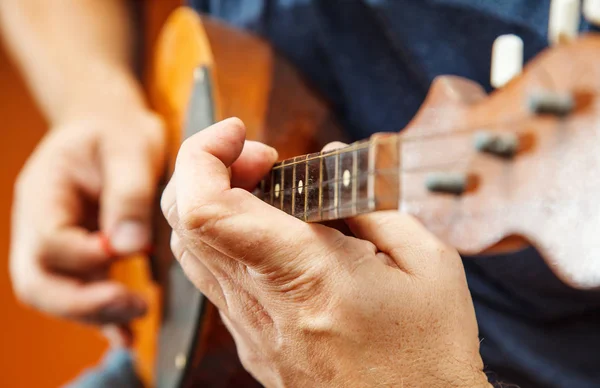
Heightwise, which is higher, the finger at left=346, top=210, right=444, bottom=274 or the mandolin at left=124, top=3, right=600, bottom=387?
the mandolin at left=124, top=3, right=600, bottom=387

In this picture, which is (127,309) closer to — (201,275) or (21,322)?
(201,275)

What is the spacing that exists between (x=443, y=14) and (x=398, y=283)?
0.89ft

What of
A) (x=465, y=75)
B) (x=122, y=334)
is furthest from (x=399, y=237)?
(x=122, y=334)

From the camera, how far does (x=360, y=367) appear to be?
268mm

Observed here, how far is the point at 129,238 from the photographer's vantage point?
1.91 ft

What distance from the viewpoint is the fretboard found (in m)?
0.26

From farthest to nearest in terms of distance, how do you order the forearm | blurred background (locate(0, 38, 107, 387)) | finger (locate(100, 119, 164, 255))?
1. blurred background (locate(0, 38, 107, 387))
2. the forearm
3. finger (locate(100, 119, 164, 255))

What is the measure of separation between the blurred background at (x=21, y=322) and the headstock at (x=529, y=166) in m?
1.18

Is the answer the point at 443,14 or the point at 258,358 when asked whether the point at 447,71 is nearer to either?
the point at 443,14

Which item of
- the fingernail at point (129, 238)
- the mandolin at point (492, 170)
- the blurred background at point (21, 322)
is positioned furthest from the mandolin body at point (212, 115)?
the blurred background at point (21, 322)

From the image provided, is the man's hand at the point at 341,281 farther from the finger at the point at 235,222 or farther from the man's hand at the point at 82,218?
the man's hand at the point at 82,218

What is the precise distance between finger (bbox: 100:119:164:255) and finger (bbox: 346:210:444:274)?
1.03 feet

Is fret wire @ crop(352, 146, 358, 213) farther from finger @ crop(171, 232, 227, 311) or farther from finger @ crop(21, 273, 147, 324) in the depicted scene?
finger @ crop(21, 273, 147, 324)

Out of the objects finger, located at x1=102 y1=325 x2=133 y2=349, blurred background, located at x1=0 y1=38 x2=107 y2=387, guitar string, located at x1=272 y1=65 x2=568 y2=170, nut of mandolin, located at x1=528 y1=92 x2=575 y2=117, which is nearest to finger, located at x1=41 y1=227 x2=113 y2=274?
finger, located at x1=102 y1=325 x2=133 y2=349
